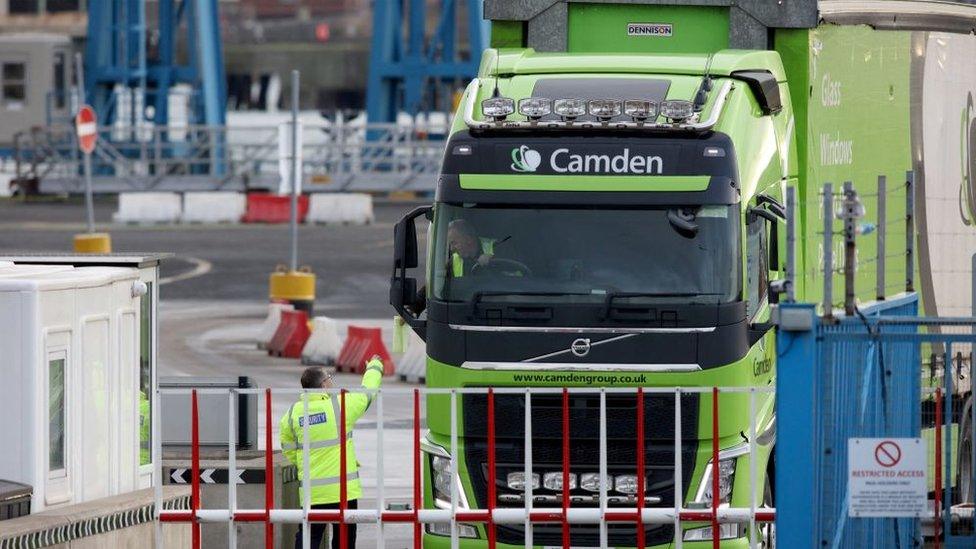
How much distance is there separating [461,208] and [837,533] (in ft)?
11.5

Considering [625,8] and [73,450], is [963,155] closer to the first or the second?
[625,8]

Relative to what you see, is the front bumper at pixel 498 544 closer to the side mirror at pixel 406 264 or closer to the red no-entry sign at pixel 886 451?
the side mirror at pixel 406 264

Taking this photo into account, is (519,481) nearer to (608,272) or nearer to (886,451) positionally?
(608,272)

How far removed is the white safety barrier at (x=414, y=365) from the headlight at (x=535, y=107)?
10944 mm

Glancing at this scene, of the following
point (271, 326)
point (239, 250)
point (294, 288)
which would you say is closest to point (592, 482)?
point (271, 326)

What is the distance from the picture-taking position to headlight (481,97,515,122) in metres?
12.0

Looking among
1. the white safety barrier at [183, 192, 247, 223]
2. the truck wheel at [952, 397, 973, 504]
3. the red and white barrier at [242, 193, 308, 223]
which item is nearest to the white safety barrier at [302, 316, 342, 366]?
the truck wheel at [952, 397, 973, 504]

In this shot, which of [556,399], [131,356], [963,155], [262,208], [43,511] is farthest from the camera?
[262,208]

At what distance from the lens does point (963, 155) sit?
15.0 metres

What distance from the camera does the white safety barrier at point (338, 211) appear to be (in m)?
46.8

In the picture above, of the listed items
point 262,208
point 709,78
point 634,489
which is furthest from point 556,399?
point 262,208

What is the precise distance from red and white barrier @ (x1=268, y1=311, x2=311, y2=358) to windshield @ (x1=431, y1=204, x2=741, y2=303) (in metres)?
13.9

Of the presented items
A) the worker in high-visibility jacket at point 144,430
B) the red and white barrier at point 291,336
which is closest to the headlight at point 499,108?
the worker in high-visibility jacket at point 144,430

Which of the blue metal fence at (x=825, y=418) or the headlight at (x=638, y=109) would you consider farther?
the headlight at (x=638, y=109)
